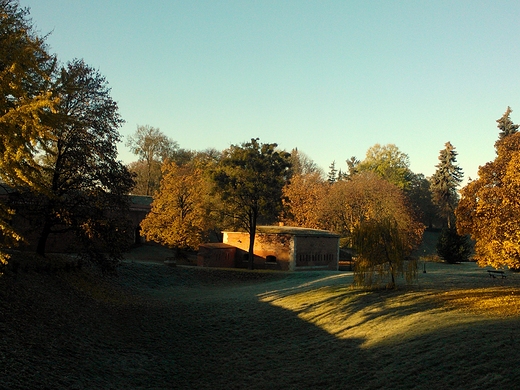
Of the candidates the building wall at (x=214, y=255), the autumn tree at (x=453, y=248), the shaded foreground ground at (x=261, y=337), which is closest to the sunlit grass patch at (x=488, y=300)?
the shaded foreground ground at (x=261, y=337)

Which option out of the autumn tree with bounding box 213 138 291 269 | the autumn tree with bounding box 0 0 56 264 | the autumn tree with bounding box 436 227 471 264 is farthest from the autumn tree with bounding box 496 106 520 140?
the autumn tree with bounding box 0 0 56 264

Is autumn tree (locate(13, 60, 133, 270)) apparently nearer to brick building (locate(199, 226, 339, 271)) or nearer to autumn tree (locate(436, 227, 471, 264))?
brick building (locate(199, 226, 339, 271))

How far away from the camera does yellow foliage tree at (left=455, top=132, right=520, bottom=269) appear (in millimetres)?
17500

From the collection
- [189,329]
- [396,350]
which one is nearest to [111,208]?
[189,329]

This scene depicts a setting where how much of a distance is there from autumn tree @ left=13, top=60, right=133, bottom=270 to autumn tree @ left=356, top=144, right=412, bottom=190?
66004mm

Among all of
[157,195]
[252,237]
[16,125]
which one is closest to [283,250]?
[252,237]

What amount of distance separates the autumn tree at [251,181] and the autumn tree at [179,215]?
2917mm

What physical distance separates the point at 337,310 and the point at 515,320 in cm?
757

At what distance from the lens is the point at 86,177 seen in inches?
935

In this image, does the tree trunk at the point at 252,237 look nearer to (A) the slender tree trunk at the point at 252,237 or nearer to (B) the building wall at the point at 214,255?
(A) the slender tree trunk at the point at 252,237

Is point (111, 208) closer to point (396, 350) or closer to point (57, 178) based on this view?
point (57, 178)

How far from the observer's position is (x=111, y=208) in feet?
81.4

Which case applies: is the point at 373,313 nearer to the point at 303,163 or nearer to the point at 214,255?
the point at 214,255

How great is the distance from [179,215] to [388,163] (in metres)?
52.4
